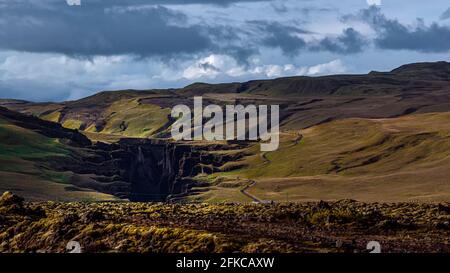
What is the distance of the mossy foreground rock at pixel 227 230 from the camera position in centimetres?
4144

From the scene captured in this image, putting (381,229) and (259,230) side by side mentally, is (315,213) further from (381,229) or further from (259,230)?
(259,230)

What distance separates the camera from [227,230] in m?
46.7

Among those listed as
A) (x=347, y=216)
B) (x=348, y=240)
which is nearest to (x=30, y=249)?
(x=348, y=240)

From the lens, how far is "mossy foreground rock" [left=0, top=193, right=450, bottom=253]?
41.4m

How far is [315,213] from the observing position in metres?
57.2
